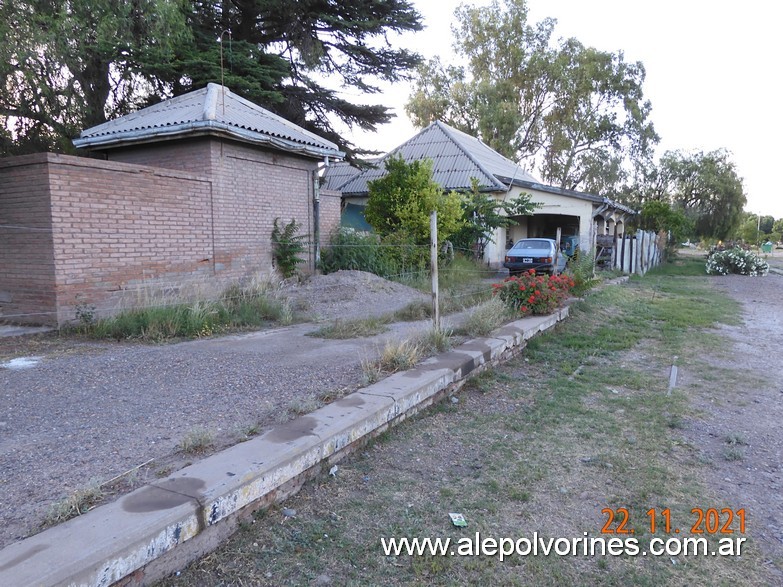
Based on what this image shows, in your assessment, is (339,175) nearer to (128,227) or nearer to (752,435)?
(128,227)

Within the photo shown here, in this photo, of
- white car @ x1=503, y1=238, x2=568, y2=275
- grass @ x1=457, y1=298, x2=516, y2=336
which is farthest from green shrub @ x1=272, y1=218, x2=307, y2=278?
white car @ x1=503, y1=238, x2=568, y2=275

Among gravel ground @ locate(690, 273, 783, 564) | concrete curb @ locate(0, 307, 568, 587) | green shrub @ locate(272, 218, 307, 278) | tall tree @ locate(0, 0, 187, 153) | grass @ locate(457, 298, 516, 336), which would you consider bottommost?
gravel ground @ locate(690, 273, 783, 564)

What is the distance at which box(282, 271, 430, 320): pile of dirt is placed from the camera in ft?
30.9

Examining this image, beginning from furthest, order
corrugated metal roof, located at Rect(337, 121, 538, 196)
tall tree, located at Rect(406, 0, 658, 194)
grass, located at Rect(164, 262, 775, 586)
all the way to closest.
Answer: tall tree, located at Rect(406, 0, 658, 194)
corrugated metal roof, located at Rect(337, 121, 538, 196)
grass, located at Rect(164, 262, 775, 586)

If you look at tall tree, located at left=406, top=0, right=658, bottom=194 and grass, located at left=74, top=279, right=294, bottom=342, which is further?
tall tree, located at left=406, top=0, right=658, bottom=194

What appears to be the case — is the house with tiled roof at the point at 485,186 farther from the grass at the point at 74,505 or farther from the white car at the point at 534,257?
the grass at the point at 74,505

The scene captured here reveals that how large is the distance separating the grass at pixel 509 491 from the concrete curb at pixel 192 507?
0.42 feet

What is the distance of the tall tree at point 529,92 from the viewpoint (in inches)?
1348

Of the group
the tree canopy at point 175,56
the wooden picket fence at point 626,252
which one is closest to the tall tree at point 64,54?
the tree canopy at point 175,56

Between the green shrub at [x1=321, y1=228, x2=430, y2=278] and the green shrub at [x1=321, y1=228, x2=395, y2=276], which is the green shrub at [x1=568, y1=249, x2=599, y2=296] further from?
the green shrub at [x1=321, y1=228, x2=395, y2=276]

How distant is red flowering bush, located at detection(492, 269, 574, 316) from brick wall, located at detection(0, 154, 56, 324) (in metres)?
6.89

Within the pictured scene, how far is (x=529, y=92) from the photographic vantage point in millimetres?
36031

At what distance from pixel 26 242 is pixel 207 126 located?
3581mm

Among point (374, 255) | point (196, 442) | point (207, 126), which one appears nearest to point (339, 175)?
point (374, 255)
